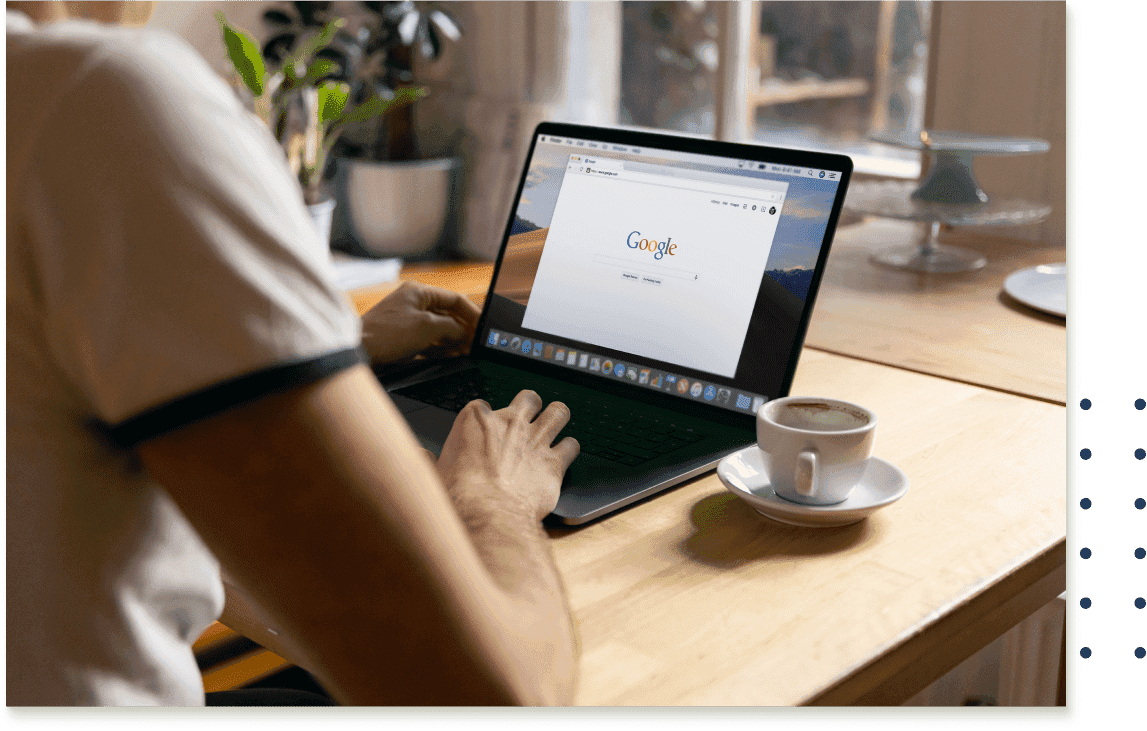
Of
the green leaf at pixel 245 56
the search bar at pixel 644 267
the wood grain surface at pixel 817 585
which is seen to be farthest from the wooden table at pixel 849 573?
the green leaf at pixel 245 56

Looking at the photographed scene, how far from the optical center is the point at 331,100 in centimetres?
181

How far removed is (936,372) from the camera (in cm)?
103

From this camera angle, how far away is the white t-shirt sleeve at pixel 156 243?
14.7 inches

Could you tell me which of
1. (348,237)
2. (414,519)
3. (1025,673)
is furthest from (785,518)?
(348,237)

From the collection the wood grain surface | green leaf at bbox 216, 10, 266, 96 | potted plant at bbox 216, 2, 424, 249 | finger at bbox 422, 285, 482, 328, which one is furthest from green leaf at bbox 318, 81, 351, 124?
the wood grain surface

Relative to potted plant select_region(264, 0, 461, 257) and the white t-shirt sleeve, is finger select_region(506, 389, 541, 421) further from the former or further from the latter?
potted plant select_region(264, 0, 461, 257)

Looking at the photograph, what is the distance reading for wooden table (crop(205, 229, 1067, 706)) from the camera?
0.52m

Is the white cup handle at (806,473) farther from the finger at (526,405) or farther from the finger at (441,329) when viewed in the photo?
the finger at (441,329)

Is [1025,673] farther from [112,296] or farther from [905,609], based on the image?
[112,296]

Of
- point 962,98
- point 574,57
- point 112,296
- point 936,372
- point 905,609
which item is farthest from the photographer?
point 574,57

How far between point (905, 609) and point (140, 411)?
0.44 metres

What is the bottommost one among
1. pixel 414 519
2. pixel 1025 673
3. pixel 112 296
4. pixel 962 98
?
pixel 1025 673

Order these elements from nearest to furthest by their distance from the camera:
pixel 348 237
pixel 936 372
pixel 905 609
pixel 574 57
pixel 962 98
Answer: pixel 905 609, pixel 936 372, pixel 962 98, pixel 574 57, pixel 348 237

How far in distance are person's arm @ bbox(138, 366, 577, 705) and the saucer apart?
0.25 meters
